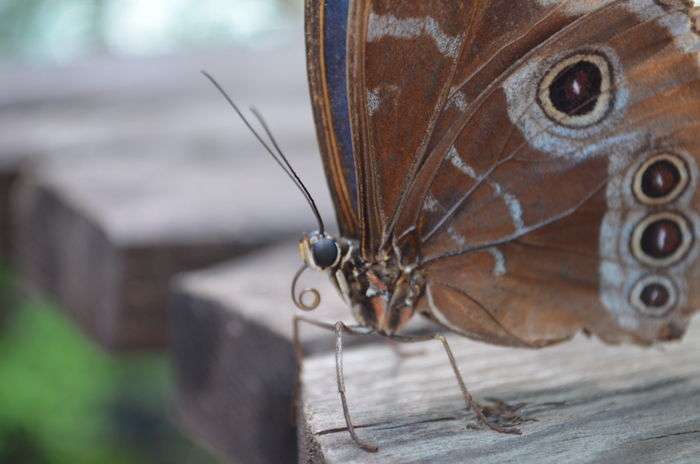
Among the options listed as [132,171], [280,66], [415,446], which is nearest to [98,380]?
[280,66]

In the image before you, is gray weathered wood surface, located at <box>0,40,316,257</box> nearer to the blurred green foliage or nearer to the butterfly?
the blurred green foliage

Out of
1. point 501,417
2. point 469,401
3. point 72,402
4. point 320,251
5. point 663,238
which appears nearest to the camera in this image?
point 501,417

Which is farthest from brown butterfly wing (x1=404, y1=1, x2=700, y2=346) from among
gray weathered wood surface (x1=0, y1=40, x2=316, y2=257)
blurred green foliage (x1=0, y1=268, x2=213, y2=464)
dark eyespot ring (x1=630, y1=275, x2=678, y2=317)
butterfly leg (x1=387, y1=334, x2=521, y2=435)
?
blurred green foliage (x1=0, y1=268, x2=213, y2=464)

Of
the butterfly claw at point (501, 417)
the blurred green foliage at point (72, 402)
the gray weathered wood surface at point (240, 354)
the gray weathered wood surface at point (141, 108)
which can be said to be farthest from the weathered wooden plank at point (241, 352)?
the blurred green foliage at point (72, 402)

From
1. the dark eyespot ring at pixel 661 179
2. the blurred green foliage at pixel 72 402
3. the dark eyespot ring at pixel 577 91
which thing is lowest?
the blurred green foliage at pixel 72 402

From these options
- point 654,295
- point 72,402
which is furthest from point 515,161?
point 72,402

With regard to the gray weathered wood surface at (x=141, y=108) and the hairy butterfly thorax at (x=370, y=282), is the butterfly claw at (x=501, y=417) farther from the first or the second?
the gray weathered wood surface at (x=141, y=108)

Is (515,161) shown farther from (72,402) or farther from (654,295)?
(72,402)
